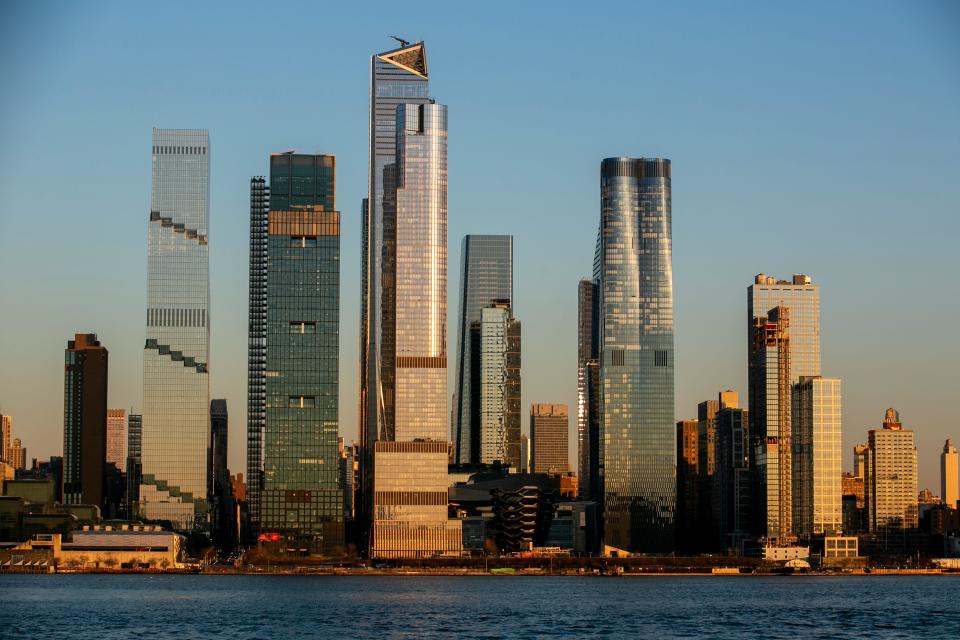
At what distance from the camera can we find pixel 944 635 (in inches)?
4867

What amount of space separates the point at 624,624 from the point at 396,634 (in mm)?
21806

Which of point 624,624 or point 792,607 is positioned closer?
point 624,624

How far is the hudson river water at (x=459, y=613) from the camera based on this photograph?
407 feet

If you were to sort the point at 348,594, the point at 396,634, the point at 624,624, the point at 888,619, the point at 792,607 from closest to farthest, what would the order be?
the point at 396,634, the point at 624,624, the point at 888,619, the point at 792,607, the point at 348,594

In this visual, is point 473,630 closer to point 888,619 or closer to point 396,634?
point 396,634

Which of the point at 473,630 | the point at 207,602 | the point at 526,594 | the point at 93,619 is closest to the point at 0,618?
the point at 93,619

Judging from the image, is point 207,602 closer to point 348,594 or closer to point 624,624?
point 348,594

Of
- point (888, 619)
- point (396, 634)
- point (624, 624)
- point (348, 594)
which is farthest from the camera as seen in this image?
point (348, 594)

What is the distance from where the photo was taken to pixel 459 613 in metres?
146

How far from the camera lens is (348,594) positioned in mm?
181875

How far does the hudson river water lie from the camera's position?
407ft

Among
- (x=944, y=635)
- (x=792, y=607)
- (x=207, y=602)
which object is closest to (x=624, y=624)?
(x=944, y=635)

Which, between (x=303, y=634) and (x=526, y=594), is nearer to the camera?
(x=303, y=634)

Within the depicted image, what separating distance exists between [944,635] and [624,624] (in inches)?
981
